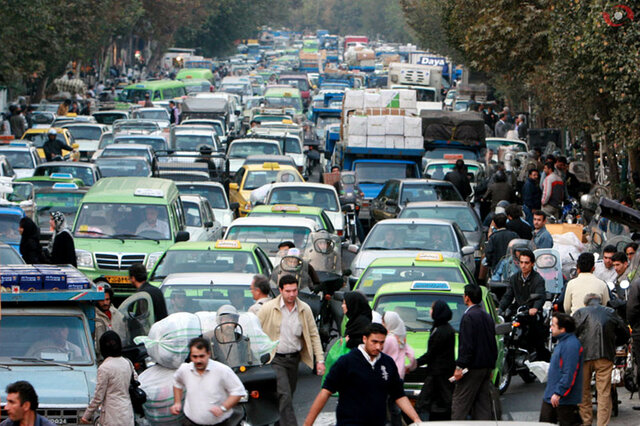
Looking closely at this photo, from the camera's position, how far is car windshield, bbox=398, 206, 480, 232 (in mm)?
22828

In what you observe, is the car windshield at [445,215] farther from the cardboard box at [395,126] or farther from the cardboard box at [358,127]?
the cardboard box at [358,127]

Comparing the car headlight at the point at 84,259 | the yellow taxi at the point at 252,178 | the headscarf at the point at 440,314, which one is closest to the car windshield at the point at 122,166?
the yellow taxi at the point at 252,178

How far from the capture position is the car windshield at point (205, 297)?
14.4 meters

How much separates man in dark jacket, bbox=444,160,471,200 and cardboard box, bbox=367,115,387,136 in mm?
3676

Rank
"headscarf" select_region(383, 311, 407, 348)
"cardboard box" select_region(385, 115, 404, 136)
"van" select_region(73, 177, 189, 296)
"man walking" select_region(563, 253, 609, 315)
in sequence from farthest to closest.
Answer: "cardboard box" select_region(385, 115, 404, 136)
"van" select_region(73, 177, 189, 296)
"man walking" select_region(563, 253, 609, 315)
"headscarf" select_region(383, 311, 407, 348)

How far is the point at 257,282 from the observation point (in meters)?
13.2

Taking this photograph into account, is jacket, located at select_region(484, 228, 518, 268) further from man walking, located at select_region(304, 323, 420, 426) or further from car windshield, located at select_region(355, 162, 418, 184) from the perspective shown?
car windshield, located at select_region(355, 162, 418, 184)

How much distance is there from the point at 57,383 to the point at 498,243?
8964 mm

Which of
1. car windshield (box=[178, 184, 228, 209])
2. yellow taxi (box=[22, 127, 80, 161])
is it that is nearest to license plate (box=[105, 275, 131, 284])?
car windshield (box=[178, 184, 228, 209])

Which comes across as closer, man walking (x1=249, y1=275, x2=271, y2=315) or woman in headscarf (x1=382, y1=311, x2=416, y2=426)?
woman in headscarf (x1=382, y1=311, x2=416, y2=426)

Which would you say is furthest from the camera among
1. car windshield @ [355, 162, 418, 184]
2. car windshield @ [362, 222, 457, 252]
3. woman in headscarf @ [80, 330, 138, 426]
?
car windshield @ [355, 162, 418, 184]

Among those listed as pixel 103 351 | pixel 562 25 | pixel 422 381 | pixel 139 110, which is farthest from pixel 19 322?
pixel 139 110

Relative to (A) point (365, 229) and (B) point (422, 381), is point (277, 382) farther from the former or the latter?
(A) point (365, 229)

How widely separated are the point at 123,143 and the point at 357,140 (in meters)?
6.21
